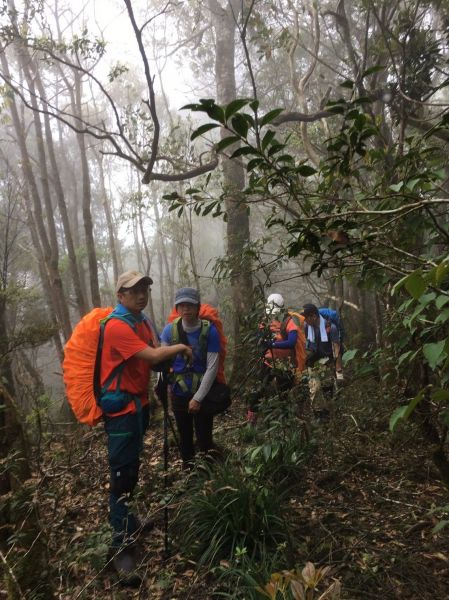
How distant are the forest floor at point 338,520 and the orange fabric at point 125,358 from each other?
0.67 meters

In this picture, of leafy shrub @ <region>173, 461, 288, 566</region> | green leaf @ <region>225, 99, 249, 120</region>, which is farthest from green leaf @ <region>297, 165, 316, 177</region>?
leafy shrub @ <region>173, 461, 288, 566</region>

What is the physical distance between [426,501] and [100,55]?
717 cm

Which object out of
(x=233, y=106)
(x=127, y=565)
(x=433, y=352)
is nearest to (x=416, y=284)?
(x=433, y=352)

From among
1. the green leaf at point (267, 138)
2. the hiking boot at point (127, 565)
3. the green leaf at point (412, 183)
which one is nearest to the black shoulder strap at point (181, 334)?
the hiking boot at point (127, 565)

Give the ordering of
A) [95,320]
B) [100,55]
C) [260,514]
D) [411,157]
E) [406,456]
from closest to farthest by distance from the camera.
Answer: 1. [411,157]
2. [260,514]
3. [95,320]
4. [406,456]
5. [100,55]

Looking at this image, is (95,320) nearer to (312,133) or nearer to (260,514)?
(260,514)

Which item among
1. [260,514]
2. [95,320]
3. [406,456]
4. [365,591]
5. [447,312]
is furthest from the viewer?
[406,456]

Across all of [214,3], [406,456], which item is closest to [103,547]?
[406,456]

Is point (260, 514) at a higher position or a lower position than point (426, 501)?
higher

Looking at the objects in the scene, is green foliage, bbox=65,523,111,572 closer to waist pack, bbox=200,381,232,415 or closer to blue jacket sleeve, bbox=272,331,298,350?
waist pack, bbox=200,381,232,415

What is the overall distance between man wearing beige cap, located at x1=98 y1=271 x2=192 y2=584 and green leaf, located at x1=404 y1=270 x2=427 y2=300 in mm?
2197

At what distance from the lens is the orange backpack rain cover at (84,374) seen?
3068mm

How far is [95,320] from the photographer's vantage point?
3146 mm

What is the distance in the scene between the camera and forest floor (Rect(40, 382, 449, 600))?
2547 mm
